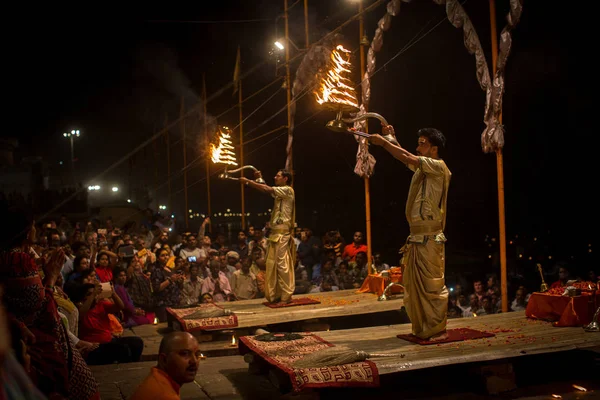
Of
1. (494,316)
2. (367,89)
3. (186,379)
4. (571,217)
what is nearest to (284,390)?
(186,379)

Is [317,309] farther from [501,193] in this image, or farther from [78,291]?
[78,291]

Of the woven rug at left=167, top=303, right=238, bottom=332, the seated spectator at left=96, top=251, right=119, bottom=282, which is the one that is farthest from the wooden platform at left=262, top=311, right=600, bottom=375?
the seated spectator at left=96, top=251, right=119, bottom=282

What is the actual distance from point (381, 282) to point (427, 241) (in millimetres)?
4339

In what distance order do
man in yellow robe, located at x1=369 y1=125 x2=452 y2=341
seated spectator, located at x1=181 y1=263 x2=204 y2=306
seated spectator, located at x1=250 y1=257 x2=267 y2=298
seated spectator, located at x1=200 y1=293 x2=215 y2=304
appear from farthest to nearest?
seated spectator, located at x1=250 y1=257 x2=267 y2=298 → seated spectator, located at x1=181 y1=263 x2=204 y2=306 → seated spectator, located at x1=200 y1=293 x2=215 y2=304 → man in yellow robe, located at x1=369 y1=125 x2=452 y2=341

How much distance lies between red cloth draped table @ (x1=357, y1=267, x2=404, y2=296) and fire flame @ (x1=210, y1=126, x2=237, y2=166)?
3.49 m

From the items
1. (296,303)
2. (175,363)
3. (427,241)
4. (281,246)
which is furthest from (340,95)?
(296,303)

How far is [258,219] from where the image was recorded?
4991 cm

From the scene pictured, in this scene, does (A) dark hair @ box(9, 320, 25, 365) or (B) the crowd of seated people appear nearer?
(A) dark hair @ box(9, 320, 25, 365)

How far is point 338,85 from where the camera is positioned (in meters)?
7.11

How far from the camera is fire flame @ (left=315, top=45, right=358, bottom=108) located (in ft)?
21.5

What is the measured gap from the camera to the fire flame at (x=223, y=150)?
1000cm

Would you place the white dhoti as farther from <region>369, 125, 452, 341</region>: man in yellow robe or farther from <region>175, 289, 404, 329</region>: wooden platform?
<region>369, 125, 452, 341</region>: man in yellow robe

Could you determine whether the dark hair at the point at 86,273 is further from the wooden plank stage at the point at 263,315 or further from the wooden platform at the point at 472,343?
the wooden platform at the point at 472,343

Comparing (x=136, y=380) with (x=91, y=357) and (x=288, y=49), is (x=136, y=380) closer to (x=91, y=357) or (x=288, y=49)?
(x=91, y=357)
